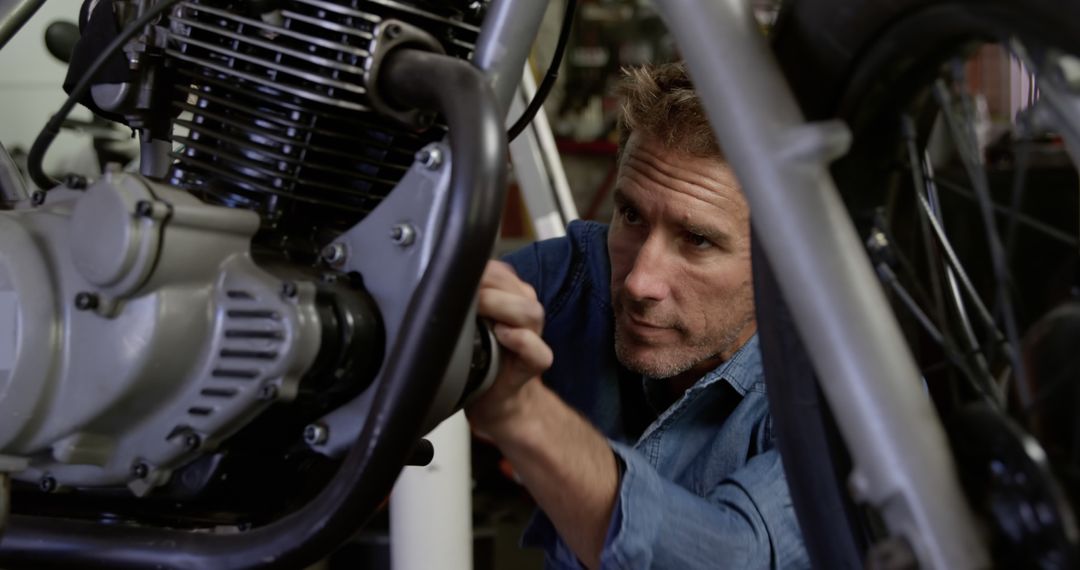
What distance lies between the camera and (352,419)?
663 millimetres

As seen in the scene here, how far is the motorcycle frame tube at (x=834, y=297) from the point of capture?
48cm

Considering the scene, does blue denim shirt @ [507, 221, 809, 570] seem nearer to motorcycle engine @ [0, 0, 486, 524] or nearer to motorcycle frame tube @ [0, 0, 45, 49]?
motorcycle engine @ [0, 0, 486, 524]

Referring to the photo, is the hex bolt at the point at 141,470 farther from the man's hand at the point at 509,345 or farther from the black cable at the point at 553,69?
the black cable at the point at 553,69

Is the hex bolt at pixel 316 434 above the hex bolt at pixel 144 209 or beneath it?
beneath

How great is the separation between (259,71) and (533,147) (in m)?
0.77

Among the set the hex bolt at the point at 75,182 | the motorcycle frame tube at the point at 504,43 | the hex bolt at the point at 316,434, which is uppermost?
the motorcycle frame tube at the point at 504,43

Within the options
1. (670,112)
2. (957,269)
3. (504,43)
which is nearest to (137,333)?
(504,43)

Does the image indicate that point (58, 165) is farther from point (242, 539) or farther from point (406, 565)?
point (242, 539)

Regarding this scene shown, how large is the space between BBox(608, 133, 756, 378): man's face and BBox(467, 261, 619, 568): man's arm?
1.01 feet

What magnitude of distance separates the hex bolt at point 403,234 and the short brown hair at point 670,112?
1.64ft

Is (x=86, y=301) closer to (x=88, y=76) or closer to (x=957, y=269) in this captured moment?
(x=88, y=76)

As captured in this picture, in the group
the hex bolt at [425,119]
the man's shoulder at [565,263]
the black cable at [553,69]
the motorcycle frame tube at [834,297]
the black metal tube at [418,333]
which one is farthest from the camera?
the man's shoulder at [565,263]

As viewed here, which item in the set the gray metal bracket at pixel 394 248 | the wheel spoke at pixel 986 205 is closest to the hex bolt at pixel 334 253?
the gray metal bracket at pixel 394 248

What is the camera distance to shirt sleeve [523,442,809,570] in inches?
30.3
